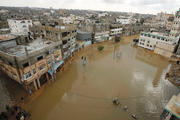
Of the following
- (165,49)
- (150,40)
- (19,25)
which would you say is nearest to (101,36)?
(150,40)

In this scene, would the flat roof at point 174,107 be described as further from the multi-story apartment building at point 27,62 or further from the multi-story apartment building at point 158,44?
the multi-story apartment building at point 158,44

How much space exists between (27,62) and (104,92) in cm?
1414

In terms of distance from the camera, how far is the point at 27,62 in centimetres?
1526

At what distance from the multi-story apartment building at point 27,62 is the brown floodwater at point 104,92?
2724mm

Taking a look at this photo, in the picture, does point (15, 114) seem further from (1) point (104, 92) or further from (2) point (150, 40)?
(2) point (150, 40)

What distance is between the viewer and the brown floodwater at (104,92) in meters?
14.5

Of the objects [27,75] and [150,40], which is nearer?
[27,75]

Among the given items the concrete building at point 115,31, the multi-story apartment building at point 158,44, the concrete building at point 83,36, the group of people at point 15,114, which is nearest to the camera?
the group of people at point 15,114

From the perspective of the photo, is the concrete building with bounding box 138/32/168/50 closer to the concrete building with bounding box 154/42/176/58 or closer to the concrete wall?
the concrete building with bounding box 154/42/176/58

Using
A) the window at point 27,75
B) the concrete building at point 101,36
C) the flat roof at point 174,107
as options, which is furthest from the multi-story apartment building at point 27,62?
the concrete building at point 101,36

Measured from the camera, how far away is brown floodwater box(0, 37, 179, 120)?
47.4 feet

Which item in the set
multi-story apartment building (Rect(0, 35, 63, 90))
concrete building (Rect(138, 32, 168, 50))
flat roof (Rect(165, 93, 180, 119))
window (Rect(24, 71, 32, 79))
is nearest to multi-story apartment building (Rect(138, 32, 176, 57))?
concrete building (Rect(138, 32, 168, 50))

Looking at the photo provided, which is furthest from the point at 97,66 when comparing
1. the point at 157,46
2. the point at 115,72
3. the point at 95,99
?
the point at 157,46

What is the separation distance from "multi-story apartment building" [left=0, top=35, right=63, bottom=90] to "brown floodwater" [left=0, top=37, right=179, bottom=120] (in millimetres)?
2724
